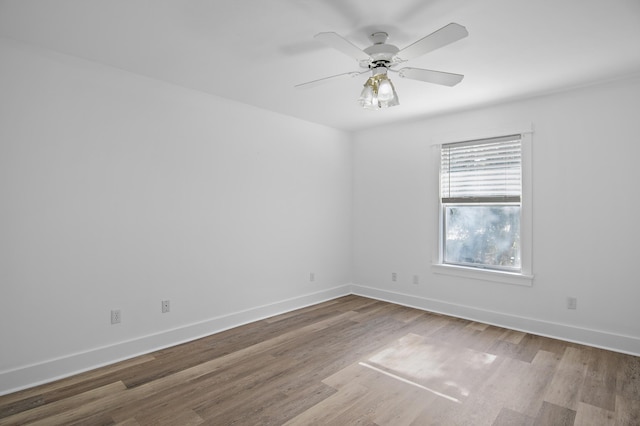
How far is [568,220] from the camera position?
361 cm

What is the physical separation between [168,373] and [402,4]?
3.25 m

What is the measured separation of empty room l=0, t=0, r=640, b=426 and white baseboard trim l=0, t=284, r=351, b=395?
0.02 m

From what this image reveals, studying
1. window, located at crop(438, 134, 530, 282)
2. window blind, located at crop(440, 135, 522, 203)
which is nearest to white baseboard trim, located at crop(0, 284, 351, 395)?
window, located at crop(438, 134, 530, 282)

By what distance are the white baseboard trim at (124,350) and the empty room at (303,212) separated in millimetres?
18

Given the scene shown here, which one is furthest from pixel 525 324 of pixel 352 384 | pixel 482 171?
pixel 352 384

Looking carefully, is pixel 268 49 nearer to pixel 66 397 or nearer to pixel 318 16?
pixel 318 16

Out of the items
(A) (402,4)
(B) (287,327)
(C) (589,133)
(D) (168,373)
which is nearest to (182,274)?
(D) (168,373)

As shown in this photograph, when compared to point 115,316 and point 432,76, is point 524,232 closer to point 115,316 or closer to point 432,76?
point 432,76

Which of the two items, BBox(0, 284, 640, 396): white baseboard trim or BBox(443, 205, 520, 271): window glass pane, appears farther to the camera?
BBox(443, 205, 520, 271): window glass pane

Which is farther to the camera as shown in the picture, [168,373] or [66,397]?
[168,373]

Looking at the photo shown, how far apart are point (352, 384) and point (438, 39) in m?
2.50

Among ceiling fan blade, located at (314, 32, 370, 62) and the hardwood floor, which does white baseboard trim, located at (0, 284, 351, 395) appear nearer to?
the hardwood floor

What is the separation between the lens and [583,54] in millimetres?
2762

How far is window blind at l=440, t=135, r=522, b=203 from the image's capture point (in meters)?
4.01
